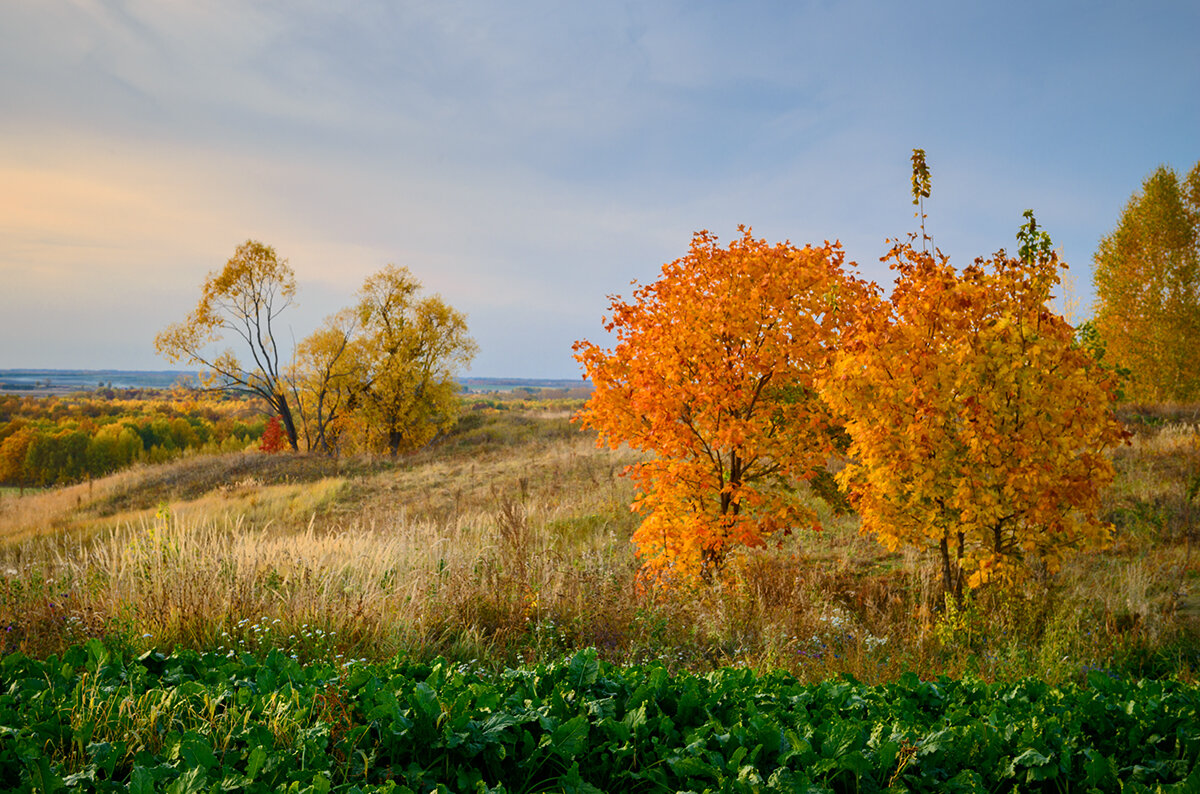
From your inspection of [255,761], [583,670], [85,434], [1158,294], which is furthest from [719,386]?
[85,434]

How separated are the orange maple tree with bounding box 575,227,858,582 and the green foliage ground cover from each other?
3678mm

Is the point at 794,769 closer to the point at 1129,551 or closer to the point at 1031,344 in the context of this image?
the point at 1031,344

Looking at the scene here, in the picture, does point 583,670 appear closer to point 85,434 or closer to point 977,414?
point 977,414

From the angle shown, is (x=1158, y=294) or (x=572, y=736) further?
(x=1158, y=294)

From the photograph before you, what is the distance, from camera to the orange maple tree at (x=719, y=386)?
21.8 ft

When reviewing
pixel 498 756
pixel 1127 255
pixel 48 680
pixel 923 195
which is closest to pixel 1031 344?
pixel 923 195

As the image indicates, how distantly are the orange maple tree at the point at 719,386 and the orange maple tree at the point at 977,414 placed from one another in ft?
2.17

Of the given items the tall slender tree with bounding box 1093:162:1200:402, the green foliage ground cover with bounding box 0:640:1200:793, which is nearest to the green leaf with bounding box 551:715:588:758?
the green foliage ground cover with bounding box 0:640:1200:793

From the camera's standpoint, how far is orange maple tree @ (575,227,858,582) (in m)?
6.66

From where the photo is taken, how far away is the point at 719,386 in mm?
6637

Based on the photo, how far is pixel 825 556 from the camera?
872cm

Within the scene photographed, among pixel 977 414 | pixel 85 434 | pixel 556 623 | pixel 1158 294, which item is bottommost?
pixel 85 434

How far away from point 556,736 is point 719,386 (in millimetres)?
4556

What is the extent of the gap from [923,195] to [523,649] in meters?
5.63
